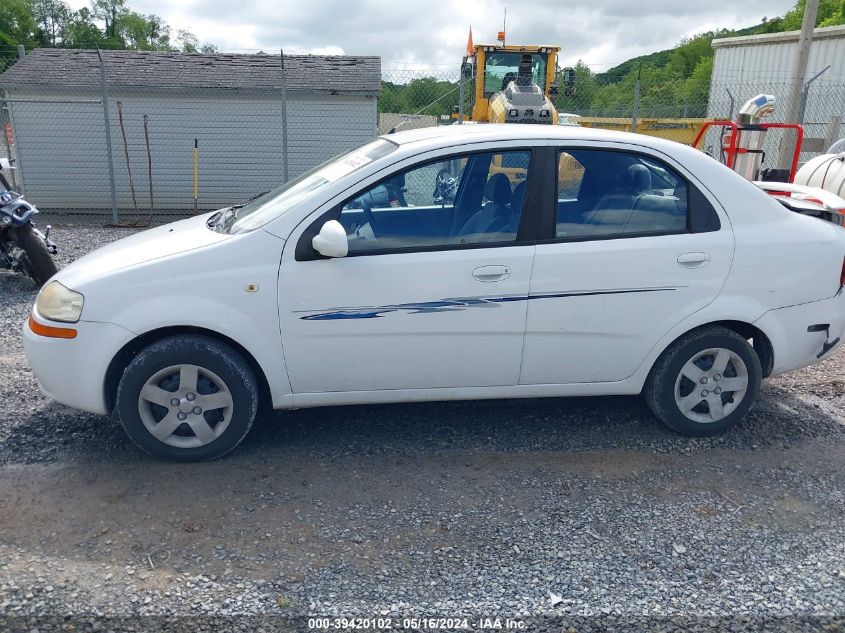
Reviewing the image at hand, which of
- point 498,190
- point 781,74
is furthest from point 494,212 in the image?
point 781,74

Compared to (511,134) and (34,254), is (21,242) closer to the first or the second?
(34,254)

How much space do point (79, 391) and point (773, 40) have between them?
75.2ft

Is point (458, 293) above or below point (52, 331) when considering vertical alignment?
above

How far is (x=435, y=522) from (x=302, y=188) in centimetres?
206

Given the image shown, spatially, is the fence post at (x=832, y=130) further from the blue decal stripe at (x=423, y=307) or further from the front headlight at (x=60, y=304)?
the front headlight at (x=60, y=304)

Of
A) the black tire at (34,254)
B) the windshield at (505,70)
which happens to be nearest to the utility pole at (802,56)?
the windshield at (505,70)

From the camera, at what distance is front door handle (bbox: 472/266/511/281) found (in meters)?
3.86

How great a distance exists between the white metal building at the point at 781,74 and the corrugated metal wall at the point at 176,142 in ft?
27.5

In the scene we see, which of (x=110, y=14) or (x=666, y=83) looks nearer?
(x=666, y=83)

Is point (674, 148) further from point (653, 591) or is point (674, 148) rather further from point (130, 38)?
point (130, 38)

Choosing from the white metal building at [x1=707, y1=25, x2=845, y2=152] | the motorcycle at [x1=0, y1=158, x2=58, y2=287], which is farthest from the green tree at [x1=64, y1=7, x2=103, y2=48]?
the motorcycle at [x1=0, y1=158, x2=58, y2=287]

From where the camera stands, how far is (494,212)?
13.2 ft

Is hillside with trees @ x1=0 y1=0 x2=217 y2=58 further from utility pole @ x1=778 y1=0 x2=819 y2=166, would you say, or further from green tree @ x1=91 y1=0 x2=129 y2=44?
utility pole @ x1=778 y1=0 x2=819 y2=166

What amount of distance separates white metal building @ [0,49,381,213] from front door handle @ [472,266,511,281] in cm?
946
